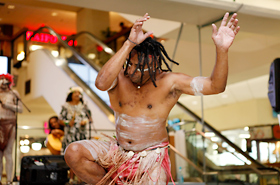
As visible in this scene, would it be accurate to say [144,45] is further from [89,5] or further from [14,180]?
[14,180]

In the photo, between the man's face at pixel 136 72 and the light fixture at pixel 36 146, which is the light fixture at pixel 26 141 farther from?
the man's face at pixel 136 72

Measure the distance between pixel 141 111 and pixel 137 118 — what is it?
0.05 m

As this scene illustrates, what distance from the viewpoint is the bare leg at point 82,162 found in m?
2.55

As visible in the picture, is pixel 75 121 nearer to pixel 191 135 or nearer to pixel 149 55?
pixel 191 135

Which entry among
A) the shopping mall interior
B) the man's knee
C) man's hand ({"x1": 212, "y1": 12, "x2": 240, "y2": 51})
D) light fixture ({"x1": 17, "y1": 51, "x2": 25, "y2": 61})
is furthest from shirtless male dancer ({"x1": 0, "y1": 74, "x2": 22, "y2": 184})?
light fixture ({"x1": 17, "y1": 51, "x2": 25, "y2": 61})

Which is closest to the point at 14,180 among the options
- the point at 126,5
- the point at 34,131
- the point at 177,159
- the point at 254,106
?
the point at 34,131

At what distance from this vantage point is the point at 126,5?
6305 millimetres

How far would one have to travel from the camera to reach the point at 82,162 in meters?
2.58

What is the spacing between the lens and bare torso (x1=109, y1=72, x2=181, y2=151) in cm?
273

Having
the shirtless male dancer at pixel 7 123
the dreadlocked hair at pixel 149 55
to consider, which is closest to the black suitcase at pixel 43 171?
the shirtless male dancer at pixel 7 123

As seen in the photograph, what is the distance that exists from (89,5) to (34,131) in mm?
3063

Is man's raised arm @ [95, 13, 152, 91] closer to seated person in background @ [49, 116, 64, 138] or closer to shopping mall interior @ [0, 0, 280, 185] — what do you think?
shopping mall interior @ [0, 0, 280, 185]

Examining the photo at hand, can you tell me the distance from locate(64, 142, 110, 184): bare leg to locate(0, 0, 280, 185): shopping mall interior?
7.42 feet

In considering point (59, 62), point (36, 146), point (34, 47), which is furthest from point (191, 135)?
point (34, 47)
